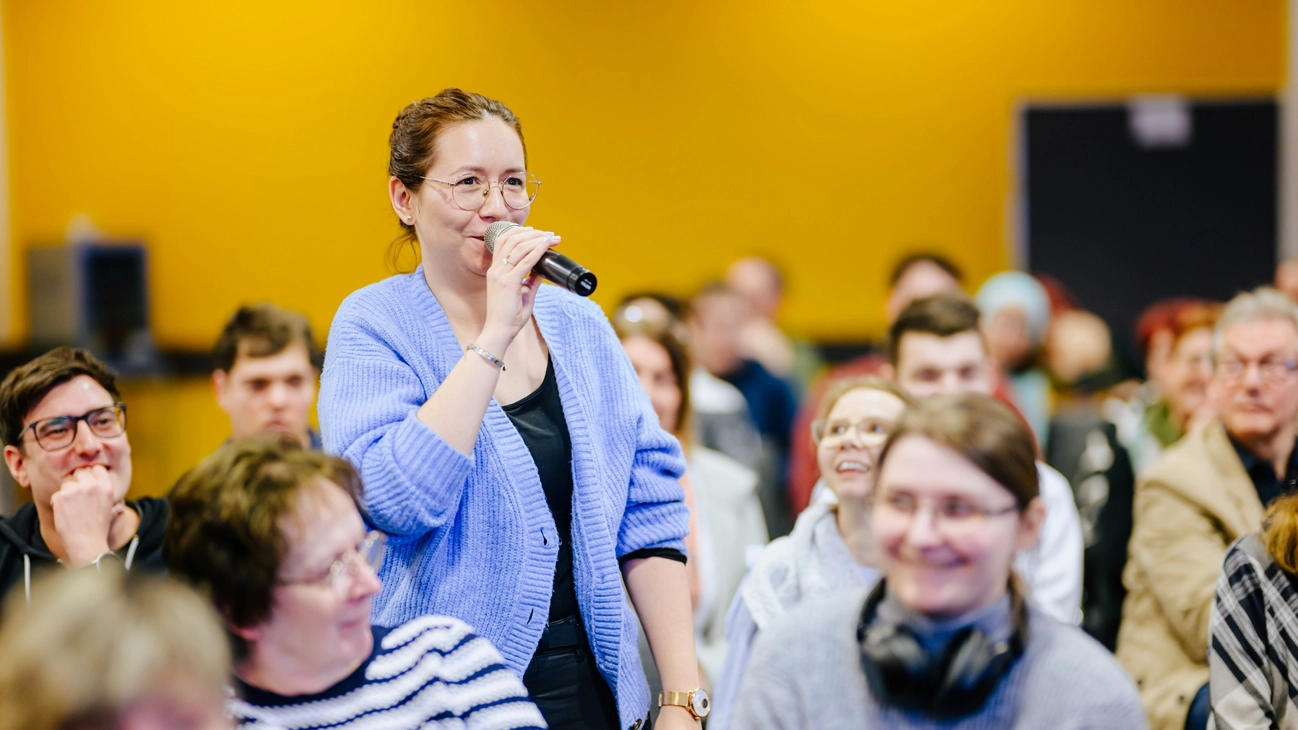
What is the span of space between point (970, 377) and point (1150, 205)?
4.08 meters

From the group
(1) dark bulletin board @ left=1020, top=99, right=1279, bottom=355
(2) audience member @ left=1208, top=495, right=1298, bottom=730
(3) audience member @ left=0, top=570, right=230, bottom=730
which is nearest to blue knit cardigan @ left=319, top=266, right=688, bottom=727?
(3) audience member @ left=0, top=570, right=230, bottom=730

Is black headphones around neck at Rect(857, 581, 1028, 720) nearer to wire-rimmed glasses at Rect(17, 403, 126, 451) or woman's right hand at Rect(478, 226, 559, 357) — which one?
woman's right hand at Rect(478, 226, 559, 357)

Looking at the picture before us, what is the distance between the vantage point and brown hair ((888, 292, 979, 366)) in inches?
114

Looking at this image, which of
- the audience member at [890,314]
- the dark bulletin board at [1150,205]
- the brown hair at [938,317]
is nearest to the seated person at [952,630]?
the brown hair at [938,317]

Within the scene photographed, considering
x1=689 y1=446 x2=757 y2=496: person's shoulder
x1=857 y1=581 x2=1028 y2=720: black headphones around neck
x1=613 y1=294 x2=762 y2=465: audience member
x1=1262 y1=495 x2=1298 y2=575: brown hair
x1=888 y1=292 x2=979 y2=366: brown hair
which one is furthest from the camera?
x1=613 y1=294 x2=762 y2=465: audience member

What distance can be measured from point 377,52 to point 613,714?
512 centimetres

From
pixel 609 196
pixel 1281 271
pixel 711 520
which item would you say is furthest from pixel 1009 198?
pixel 711 520

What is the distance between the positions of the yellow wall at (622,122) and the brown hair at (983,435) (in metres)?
5.07

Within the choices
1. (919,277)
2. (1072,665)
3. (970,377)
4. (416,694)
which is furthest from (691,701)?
(919,277)

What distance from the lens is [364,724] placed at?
1.38m

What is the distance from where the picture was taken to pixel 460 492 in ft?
5.32

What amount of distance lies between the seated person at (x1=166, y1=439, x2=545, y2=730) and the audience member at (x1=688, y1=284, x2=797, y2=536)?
3.47 m

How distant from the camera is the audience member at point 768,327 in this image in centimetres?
559

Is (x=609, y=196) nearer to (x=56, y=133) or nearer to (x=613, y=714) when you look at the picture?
(x=56, y=133)
